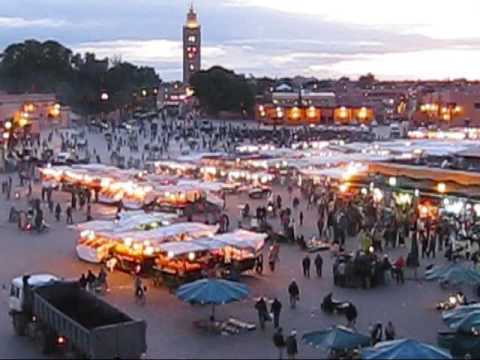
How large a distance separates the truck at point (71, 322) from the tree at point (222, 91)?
74841 millimetres

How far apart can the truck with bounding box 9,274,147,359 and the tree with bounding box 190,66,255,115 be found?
74841 millimetres

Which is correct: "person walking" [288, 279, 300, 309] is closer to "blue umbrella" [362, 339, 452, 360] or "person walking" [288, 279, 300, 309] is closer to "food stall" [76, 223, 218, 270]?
"food stall" [76, 223, 218, 270]

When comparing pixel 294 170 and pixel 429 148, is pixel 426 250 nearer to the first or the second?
pixel 294 170

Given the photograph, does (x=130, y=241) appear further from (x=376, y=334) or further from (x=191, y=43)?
(x=191, y=43)

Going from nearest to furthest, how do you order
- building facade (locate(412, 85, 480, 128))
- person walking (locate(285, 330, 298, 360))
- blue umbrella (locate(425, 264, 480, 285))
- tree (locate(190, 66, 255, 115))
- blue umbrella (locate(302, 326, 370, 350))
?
blue umbrella (locate(302, 326, 370, 350)) → person walking (locate(285, 330, 298, 360)) → blue umbrella (locate(425, 264, 480, 285)) → building facade (locate(412, 85, 480, 128)) → tree (locate(190, 66, 255, 115))

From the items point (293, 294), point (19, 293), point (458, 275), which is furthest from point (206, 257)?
point (458, 275)

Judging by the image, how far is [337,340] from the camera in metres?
13.7

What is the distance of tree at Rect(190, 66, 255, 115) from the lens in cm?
9106

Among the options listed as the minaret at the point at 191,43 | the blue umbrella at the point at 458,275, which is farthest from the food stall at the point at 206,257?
the minaret at the point at 191,43

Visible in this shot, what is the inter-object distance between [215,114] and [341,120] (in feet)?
45.7

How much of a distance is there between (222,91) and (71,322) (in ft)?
257

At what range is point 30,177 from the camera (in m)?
42.0

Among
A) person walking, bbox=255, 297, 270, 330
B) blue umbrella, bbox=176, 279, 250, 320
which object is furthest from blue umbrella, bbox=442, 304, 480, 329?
blue umbrella, bbox=176, 279, 250, 320

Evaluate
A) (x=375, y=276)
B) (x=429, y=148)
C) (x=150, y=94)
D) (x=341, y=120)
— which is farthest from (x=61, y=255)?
(x=150, y=94)
